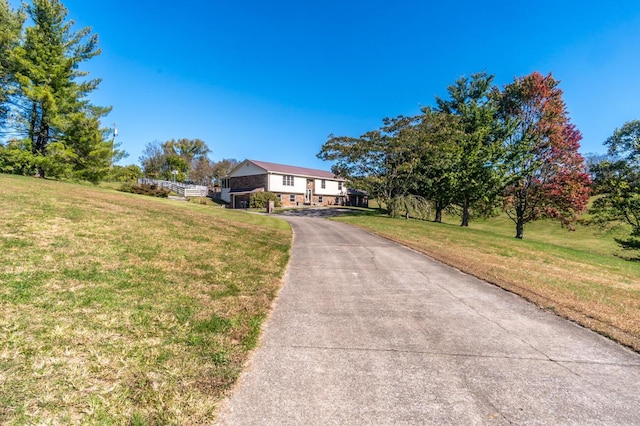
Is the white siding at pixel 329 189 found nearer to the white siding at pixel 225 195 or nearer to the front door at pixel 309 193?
the front door at pixel 309 193

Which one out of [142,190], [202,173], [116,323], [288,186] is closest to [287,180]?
[288,186]

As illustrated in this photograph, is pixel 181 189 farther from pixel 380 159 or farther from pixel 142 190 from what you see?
pixel 380 159

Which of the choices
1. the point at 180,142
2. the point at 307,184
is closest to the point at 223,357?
the point at 307,184

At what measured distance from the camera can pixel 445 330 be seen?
459cm

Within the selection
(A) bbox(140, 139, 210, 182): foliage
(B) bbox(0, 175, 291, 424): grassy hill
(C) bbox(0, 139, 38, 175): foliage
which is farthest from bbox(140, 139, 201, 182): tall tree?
(B) bbox(0, 175, 291, 424): grassy hill

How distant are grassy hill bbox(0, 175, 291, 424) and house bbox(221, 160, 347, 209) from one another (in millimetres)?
36100

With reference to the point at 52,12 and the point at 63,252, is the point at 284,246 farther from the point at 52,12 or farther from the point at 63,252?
the point at 52,12

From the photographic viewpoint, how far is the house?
4459 centimetres

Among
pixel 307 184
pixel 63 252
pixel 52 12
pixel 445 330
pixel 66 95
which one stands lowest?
pixel 445 330

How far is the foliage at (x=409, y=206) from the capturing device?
28.9 metres

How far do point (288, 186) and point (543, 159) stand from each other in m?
33.5

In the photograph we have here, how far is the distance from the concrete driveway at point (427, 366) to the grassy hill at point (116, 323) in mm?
522

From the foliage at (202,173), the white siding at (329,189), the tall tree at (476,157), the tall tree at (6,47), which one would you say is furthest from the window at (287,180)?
the foliage at (202,173)

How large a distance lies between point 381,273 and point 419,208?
2272 cm
